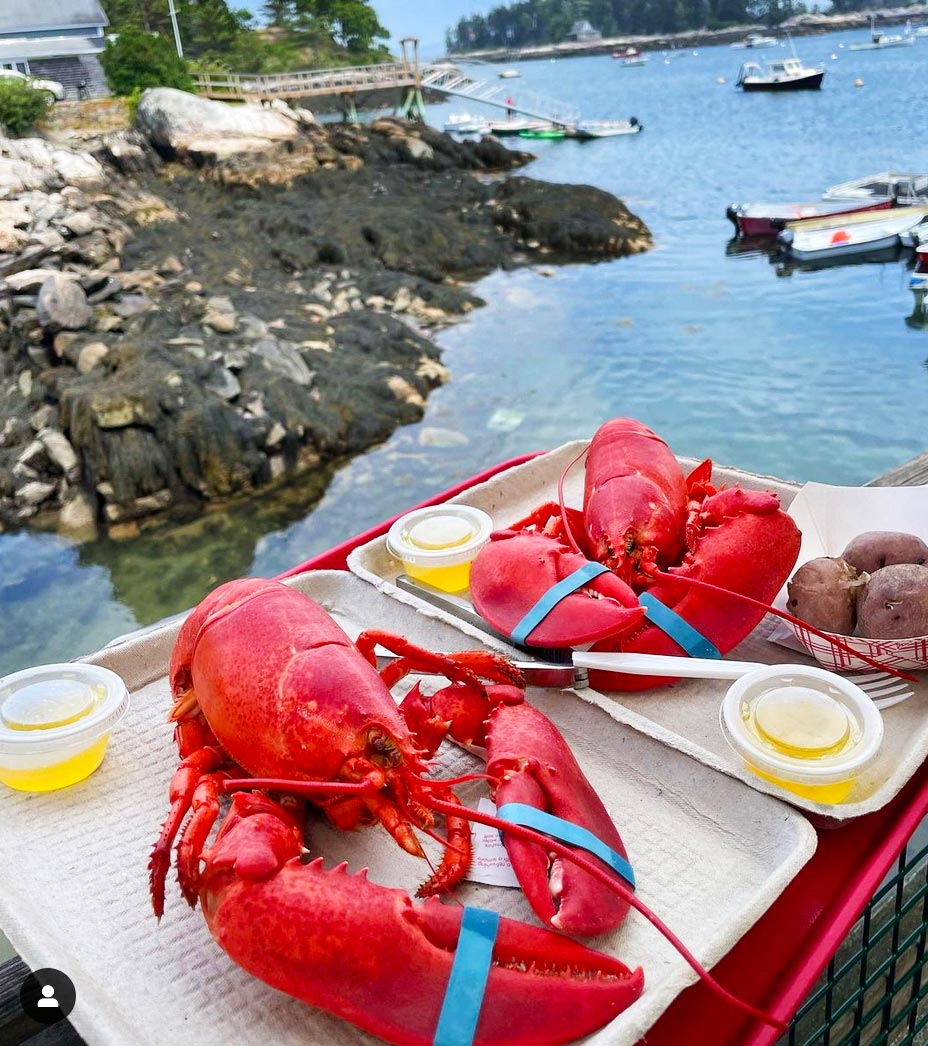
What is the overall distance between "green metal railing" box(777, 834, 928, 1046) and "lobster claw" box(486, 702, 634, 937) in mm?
297

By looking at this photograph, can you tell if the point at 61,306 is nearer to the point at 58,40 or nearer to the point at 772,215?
the point at 58,40

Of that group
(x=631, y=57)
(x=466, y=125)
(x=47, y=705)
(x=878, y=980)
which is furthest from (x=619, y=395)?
(x=631, y=57)

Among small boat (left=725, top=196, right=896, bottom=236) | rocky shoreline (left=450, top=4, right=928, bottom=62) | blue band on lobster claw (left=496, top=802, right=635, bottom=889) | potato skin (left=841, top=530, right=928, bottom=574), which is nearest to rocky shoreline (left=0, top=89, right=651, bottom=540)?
small boat (left=725, top=196, right=896, bottom=236)

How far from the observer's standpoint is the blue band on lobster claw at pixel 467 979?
3.26ft

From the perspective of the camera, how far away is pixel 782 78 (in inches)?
1516

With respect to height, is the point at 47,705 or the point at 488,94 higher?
the point at 488,94

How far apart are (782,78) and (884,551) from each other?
43.7 metres

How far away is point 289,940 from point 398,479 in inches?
322

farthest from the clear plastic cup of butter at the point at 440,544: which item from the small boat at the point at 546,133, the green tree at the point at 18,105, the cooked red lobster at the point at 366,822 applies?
the small boat at the point at 546,133

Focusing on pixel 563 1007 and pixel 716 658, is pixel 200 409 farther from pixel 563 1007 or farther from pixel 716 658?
pixel 563 1007

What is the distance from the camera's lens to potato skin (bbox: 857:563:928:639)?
160 cm

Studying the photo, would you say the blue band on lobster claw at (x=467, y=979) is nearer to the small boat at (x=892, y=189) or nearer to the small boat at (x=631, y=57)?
the small boat at (x=892, y=189)

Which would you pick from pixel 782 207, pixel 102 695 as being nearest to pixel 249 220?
pixel 782 207

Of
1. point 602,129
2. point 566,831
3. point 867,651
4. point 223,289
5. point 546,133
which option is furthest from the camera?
point 602,129
